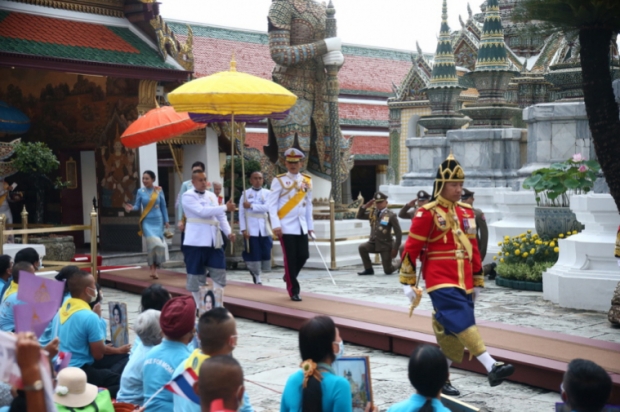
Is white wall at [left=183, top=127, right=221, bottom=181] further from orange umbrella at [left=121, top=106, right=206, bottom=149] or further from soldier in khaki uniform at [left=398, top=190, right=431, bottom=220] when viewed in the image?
soldier in khaki uniform at [left=398, top=190, right=431, bottom=220]

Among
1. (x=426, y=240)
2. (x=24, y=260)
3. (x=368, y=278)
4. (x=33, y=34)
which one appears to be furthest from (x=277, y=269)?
(x=426, y=240)

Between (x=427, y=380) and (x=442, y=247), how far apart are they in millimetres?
2700

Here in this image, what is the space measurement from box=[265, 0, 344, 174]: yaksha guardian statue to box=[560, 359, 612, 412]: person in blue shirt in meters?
11.7

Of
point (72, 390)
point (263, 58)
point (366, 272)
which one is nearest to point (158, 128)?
point (366, 272)

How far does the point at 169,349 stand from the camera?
4.70m

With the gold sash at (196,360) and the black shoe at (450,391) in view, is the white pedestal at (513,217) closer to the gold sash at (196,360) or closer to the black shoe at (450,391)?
the black shoe at (450,391)

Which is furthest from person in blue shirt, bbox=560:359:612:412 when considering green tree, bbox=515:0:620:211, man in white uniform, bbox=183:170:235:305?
man in white uniform, bbox=183:170:235:305

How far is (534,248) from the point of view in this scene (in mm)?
11102

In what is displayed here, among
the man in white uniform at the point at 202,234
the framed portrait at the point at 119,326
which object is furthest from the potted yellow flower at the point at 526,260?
the framed portrait at the point at 119,326

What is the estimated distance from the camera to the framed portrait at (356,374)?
4.38 m

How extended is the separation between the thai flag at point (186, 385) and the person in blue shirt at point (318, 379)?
45 centimetres

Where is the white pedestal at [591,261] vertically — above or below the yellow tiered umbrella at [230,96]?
below

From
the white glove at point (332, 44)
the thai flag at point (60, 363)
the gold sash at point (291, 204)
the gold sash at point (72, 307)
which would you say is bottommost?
the thai flag at point (60, 363)

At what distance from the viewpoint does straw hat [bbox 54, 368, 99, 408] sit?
4223 millimetres
